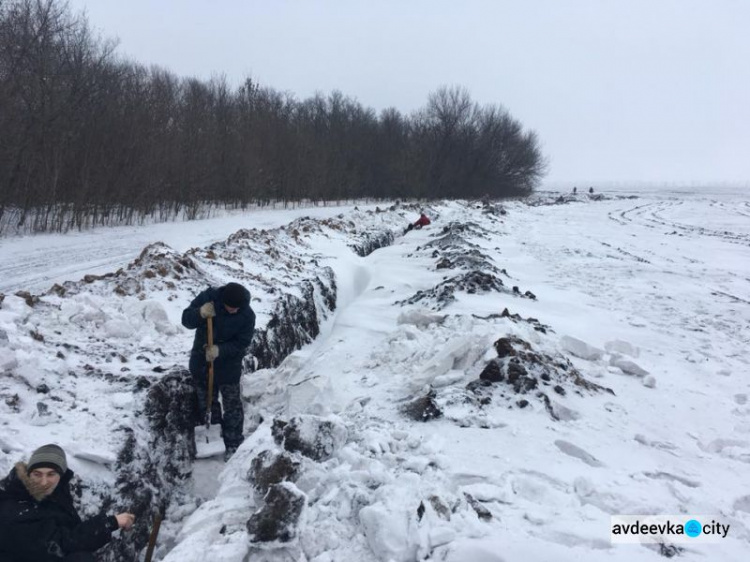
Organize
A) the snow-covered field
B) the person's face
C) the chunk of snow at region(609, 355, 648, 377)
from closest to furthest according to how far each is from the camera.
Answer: the person's face
the snow-covered field
the chunk of snow at region(609, 355, 648, 377)

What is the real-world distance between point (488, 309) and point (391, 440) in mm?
4136

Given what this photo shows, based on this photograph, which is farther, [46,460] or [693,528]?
[693,528]

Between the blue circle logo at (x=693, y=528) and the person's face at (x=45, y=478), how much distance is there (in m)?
3.76

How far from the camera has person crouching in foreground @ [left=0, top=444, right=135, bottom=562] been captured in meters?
2.57

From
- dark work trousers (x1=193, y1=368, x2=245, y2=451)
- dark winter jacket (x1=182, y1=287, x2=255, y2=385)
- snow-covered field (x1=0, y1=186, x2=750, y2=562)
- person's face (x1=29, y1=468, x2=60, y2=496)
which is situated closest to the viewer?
person's face (x1=29, y1=468, x2=60, y2=496)

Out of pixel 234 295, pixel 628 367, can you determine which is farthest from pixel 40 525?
pixel 628 367

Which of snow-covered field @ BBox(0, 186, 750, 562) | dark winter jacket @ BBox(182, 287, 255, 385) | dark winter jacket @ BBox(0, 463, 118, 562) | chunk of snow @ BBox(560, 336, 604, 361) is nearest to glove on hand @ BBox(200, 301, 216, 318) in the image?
dark winter jacket @ BBox(182, 287, 255, 385)

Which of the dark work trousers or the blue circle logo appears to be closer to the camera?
the blue circle logo

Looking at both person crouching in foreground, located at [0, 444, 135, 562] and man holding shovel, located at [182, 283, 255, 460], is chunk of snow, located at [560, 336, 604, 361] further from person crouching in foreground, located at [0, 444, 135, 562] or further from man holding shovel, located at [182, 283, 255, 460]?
person crouching in foreground, located at [0, 444, 135, 562]

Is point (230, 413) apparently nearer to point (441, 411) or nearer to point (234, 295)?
Answer: point (234, 295)

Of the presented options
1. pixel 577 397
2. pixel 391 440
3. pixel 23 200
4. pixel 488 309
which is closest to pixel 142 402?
pixel 391 440

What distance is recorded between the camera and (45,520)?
8.81 feet

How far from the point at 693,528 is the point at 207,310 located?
4040mm

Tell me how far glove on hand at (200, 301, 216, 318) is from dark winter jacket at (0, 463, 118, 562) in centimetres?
187
